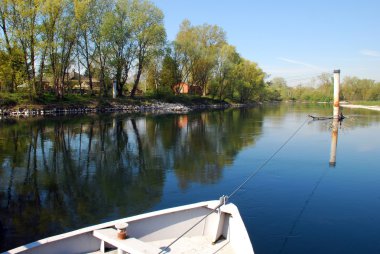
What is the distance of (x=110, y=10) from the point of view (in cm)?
6078

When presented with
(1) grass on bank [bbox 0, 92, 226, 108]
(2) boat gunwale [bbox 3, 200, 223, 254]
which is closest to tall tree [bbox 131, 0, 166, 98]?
(1) grass on bank [bbox 0, 92, 226, 108]

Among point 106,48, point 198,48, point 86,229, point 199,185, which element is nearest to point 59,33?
point 106,48

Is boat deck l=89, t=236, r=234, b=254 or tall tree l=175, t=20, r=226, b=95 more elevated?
tall tree l=175, t=20, r=226, b=95

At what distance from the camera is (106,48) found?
199ft

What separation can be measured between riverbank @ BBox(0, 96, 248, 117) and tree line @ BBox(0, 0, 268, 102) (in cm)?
281

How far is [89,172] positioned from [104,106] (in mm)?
44419

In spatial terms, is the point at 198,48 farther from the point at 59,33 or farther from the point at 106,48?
the point at 59,33

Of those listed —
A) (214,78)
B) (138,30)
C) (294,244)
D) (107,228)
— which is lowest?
(294,244)

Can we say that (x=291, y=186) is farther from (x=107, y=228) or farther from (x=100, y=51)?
(x=100, y=51)

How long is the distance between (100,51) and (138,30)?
7.19 metres

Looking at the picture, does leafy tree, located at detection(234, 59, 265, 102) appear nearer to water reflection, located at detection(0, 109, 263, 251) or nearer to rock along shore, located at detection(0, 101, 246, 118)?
rock along shore, located at detection(0, 101, 246, 118)

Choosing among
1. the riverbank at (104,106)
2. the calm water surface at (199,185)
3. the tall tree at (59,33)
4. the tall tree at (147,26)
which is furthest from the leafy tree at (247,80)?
the calm water surface at (199,185)

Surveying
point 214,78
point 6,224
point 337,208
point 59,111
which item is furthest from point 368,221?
point 214,78

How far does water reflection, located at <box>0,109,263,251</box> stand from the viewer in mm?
10484
